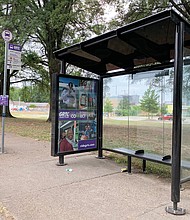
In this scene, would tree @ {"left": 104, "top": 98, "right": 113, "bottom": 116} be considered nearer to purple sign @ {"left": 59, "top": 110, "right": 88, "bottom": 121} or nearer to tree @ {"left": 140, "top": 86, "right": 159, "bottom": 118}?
purple sign @ {"left": 59, "top": 110, "right": 88, "bottom": 121}

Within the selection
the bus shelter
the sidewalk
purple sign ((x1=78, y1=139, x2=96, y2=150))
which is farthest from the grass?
the sidewalk

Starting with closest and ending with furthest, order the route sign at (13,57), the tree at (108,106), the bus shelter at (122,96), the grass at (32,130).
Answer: the bus shelter at (122,96)
the tree at (108,106)
the route sign at (13,57)
the grass at (32,130)

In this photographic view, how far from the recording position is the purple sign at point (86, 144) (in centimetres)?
605

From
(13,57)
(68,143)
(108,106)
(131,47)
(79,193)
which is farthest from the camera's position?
(13,57)

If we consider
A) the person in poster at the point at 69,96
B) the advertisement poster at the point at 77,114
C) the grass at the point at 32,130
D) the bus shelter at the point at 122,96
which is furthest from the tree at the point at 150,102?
the grass at the point at 32,130

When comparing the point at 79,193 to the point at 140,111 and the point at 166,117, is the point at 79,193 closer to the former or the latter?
the point at 166,117

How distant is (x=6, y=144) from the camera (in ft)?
27.5

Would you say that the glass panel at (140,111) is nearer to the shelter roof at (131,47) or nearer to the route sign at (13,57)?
the shelter roof at (131,47)

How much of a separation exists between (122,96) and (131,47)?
5.14 feet

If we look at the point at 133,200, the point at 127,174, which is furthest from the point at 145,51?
the point at 133,200

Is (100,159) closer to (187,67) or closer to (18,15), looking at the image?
(187,67)

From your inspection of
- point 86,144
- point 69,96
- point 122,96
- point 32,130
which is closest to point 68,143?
point 86,144

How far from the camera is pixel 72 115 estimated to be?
5.84m

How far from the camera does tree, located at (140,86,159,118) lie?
18.7 feet
